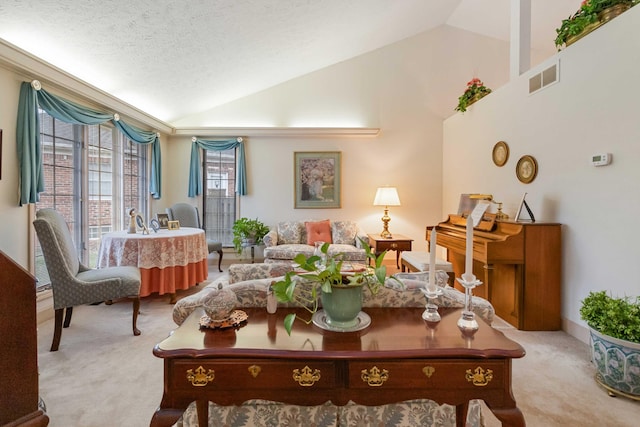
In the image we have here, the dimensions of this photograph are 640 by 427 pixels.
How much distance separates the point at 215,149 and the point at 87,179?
6.79 feet

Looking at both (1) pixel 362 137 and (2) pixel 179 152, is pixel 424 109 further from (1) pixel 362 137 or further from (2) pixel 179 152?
(2) pixel 179 152

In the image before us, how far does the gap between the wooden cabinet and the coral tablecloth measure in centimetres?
221

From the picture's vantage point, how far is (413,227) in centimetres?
545

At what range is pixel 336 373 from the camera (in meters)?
1.01

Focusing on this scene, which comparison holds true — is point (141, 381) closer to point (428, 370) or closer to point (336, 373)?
point (336, 373)

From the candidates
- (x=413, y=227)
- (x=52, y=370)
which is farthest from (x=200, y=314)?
(x=413, y=227)

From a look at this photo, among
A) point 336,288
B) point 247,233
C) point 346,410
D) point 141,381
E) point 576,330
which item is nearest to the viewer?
point 336,288

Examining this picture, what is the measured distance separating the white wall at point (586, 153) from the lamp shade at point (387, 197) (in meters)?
1.64

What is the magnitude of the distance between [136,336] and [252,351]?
88.5 inches

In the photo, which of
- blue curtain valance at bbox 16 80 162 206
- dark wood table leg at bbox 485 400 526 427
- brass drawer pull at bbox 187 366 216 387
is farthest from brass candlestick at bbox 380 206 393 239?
blue curtain valance at bbox 16 80 162 206

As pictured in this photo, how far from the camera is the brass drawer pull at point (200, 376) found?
3.25 feet

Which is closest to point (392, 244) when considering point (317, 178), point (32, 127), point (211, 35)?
point (317, 178)

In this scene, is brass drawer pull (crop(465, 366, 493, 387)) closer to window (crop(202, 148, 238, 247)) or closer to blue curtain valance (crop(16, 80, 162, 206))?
blue curtain valance (crop(16, 80, 162, 206))

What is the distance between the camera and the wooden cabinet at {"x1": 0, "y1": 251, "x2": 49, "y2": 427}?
3.24 feet
